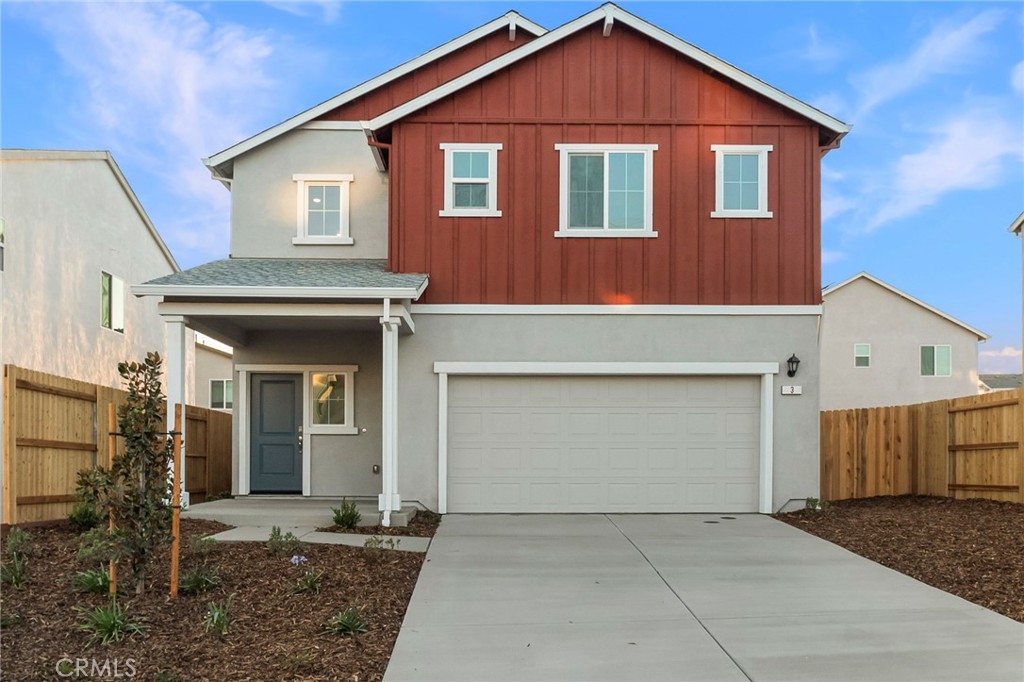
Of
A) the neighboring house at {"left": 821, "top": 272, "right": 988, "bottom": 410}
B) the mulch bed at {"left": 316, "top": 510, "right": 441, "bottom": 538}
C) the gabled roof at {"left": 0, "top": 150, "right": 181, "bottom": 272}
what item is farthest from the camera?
the neighboring house at {"left": 821, "top": 272, "right": 988, "bottom": 410}

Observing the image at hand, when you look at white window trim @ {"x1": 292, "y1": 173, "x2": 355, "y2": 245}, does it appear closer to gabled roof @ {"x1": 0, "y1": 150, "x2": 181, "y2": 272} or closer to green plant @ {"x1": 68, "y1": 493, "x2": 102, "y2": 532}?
gabled roof @ {"x1": 0, "y1": 150, "x2": 181, "y2": 272}

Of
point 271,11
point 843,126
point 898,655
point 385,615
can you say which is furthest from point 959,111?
point 385,615

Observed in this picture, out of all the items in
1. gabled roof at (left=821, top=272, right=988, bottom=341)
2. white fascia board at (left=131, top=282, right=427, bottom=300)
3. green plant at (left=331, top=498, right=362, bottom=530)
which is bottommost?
green plant at (left=331, top=498, right=362, bottom=530)

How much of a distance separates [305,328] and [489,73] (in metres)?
5.03

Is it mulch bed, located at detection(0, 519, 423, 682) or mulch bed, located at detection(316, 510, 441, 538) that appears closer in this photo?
mulch bed, located at detection(0, 519, 423, 682)

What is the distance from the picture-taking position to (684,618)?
23.0 ft

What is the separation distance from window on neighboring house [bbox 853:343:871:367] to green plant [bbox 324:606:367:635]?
93.0ft

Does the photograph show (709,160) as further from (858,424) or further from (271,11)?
(271,11)

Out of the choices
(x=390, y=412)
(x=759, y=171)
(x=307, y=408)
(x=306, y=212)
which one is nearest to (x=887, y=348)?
(x=759, y=171)

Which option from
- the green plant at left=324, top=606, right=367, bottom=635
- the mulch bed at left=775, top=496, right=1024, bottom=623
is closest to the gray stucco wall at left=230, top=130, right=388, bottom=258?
the mulch bed at left=775, top=496, right=1024, bottom=623

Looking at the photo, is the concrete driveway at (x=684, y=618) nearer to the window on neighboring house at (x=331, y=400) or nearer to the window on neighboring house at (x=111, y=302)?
the window on neighboring house at (x=331, y=400)

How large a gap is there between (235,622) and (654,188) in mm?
8946

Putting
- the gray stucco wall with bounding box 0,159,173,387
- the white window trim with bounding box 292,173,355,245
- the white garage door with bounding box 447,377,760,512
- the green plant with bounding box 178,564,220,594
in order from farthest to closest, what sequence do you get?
1. the gray stucco wall with bounding box 0,159,173,387
2. the white window trim with bounding box 292,173,355,245
3. the white garage door with bounding box 447,377,760,512
4. the green plant with bounding box 178,564,220,594

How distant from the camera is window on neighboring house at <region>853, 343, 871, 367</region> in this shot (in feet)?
104
